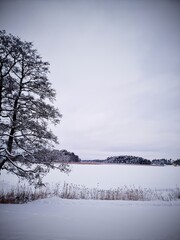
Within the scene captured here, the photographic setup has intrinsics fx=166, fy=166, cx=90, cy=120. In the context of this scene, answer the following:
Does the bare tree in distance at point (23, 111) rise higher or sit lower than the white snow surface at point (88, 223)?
higher

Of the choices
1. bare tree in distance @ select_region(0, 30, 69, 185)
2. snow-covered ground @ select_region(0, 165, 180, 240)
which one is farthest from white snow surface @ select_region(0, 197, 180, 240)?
bare tree in distance @ select_region(0, 30, 69, 185)

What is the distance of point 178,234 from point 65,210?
4323 mm

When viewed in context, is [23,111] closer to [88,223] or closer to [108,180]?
[88,223]

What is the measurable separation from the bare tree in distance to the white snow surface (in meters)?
2.22

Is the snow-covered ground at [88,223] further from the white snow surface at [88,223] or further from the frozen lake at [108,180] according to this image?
the frozen lake at [108,180]

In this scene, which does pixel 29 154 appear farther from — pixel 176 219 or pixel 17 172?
pixel 176 219

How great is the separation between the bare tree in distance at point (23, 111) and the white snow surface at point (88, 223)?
222 cm

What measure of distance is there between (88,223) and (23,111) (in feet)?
19.9

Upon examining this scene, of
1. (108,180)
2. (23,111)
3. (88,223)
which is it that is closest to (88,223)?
(88,223)

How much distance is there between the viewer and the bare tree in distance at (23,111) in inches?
323

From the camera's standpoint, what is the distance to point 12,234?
4.38 m

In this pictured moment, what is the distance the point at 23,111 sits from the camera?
28.5 ft

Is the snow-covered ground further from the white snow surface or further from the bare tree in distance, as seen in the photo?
the bare tree in distance

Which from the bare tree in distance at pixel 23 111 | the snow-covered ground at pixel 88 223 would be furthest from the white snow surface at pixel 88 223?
the bare tree in distance at pixel 23 111
